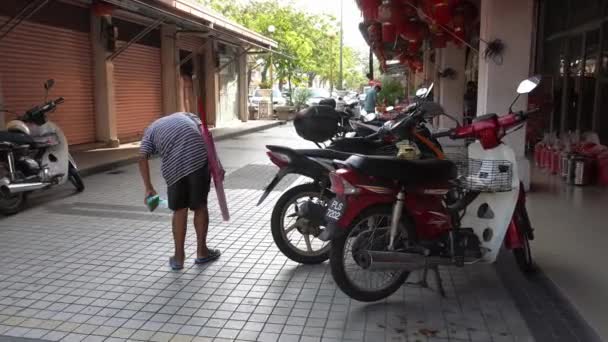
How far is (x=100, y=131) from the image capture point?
41.4ft

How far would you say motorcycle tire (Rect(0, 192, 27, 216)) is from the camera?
6684 mm

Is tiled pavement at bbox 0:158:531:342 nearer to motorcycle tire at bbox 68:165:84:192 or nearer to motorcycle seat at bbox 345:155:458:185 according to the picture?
motorcycle seat at bbox 345:155:458:185

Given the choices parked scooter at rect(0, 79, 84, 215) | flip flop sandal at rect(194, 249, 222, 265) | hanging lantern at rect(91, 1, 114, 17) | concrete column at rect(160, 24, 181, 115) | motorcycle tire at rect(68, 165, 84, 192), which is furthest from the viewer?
concrete column at rect(160, 24, 181, 115)

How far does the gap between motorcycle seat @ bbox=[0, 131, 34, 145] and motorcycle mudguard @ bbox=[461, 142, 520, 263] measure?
18.1ft

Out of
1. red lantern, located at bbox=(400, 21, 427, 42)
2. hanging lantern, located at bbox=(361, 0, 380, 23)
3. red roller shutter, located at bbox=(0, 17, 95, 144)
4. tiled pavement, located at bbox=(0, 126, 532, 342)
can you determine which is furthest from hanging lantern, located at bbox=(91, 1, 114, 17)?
tiled pavement, located at bbox=(0, 126, 532, 342)

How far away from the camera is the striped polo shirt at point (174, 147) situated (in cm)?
461

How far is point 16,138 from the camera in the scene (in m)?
7.04

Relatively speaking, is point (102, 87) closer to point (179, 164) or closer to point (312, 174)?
point (179, 164)

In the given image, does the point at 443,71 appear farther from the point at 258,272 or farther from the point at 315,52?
the point at 315,52

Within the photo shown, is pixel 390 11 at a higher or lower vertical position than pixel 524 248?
higher

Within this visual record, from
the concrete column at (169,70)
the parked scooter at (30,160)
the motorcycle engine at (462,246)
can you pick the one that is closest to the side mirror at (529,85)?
the motorcycle engine at (462,246)

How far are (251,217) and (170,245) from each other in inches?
52.6

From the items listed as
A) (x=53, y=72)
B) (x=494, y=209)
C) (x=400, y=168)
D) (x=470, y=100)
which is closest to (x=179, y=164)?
(x=400, y=168)

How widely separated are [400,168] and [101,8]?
970 cm
